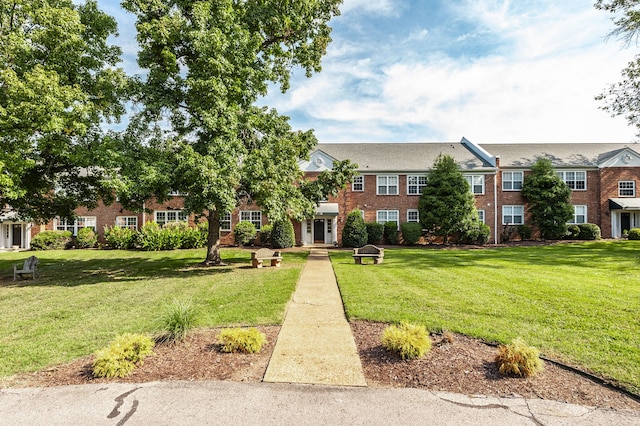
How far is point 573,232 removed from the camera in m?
26.1

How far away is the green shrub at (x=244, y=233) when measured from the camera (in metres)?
25.1

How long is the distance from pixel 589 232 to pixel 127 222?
37.9 meters

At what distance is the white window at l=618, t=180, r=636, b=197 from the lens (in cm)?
2742

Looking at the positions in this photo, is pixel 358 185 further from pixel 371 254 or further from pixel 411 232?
pixel 371 254

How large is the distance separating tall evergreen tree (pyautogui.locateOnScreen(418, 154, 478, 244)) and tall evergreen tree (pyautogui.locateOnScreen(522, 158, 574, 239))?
19.7 feet

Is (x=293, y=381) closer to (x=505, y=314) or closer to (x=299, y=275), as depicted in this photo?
(x=505, y=314)

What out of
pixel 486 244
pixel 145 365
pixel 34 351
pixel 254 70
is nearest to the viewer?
pixel 145 365

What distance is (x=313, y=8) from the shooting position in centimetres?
1452

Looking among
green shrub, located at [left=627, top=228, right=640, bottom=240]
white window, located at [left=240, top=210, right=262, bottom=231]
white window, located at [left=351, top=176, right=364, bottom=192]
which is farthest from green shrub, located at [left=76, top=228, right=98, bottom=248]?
green shrub, located at [left=627, top=228, right=640, bottom=240]

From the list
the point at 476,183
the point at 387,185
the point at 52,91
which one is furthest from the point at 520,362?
the point at 476,183

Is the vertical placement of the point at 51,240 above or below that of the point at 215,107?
below

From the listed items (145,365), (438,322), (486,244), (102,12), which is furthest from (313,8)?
(486,244)

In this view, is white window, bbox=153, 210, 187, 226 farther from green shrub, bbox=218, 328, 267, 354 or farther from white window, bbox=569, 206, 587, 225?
white window, bbox=569, 206, 587, 225

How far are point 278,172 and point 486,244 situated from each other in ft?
63.7
